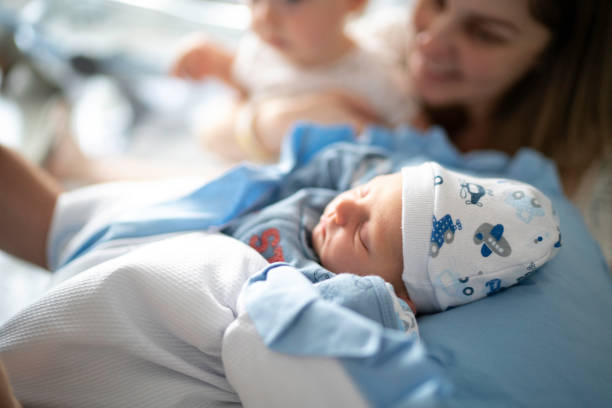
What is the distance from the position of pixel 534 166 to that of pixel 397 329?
0.61m

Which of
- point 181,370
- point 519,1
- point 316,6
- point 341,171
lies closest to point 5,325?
point 181,370

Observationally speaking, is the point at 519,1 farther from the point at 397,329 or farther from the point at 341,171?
the point at 397,329

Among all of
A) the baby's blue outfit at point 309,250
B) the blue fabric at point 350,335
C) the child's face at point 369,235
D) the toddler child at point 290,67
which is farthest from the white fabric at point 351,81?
the blue fabric at point 350,335

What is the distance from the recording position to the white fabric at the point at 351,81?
1.21m

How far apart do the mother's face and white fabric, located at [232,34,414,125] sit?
0.07 m

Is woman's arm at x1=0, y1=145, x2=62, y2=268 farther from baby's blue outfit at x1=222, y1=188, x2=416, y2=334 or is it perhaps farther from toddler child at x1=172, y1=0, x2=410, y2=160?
toddler child at x1=172, y1=0, x2=410, y2=160

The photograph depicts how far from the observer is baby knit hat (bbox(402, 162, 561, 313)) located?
63cm

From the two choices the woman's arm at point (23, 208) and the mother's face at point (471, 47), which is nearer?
the woman's arm at point (23, 208)

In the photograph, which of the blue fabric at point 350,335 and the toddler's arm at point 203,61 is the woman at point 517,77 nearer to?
the toddler's arm at point 203,61

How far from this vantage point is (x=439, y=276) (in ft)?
2.09

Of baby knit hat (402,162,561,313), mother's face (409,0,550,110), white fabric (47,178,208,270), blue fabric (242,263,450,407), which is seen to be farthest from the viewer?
mother's face (409,0,550,110)

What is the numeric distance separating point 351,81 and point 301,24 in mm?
208

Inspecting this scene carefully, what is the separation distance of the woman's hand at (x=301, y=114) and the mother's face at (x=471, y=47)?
21cm

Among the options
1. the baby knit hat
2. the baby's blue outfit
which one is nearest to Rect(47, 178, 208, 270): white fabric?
the baby's blue outfit
